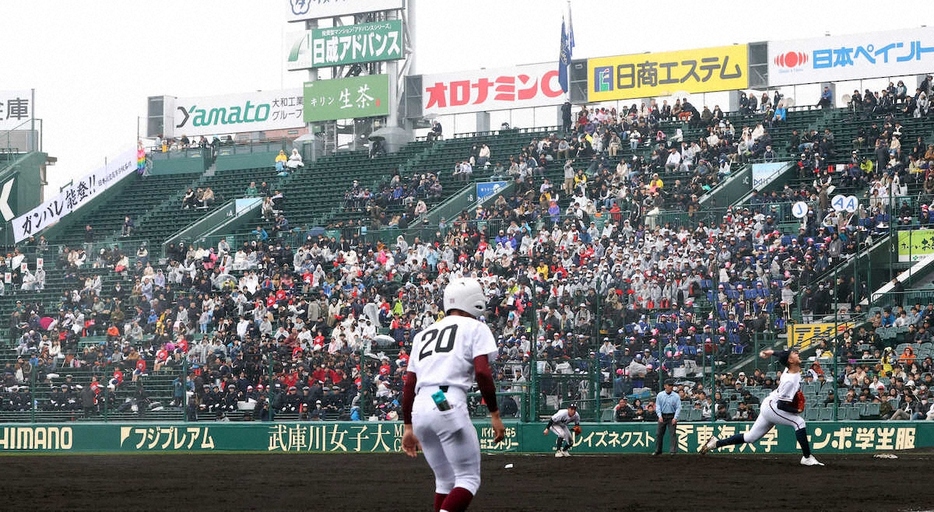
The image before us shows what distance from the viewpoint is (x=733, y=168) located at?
39281mm

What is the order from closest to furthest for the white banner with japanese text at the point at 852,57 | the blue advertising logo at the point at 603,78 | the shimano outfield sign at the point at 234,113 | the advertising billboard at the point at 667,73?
1. the white banner with japanese text at the point at 852,57
2. the advertising billboard at the point at 667,73
3. the blue advertising logo at the point at 603,78
4. the shimano outfield sign at the point at 234,113

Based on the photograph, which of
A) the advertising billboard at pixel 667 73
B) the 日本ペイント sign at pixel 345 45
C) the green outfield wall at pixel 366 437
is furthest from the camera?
the 日本ペイント sign at pixel 345 45

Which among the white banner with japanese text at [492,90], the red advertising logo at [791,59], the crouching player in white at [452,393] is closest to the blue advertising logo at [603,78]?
the white banner with japanese text at [492,90]

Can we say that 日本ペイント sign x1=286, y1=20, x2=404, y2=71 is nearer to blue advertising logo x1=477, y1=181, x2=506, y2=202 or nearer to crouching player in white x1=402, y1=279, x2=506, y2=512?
blue advertising logo x1=477, y1=181, x2=506, y2=202

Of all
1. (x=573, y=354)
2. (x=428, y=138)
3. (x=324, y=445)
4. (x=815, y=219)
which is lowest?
(x=324, y=445)

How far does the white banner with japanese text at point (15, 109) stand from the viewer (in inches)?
2377

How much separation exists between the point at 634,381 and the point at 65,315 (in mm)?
19750

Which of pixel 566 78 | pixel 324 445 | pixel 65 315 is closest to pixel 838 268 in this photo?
pixel 324 445

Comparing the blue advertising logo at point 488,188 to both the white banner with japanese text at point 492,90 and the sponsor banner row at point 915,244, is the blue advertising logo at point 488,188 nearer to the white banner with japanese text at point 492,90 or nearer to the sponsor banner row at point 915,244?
the white banner with japanese text at point 492,90

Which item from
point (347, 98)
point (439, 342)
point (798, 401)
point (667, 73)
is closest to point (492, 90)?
point (347, 98)

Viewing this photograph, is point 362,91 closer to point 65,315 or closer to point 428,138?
point 428,138

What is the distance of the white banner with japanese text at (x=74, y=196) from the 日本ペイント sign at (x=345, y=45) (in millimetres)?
7661

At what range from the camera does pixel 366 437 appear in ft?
97.5

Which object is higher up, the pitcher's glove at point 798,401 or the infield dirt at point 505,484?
the pitcher's glove at point 798,401
